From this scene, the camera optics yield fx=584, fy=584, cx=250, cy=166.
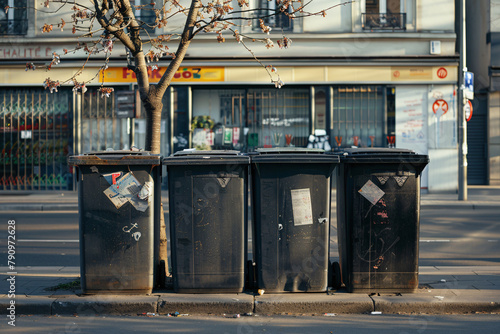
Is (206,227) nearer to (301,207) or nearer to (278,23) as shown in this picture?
(301,207)

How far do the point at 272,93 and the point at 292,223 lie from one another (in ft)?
41.6

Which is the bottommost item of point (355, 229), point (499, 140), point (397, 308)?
point (397, 308)

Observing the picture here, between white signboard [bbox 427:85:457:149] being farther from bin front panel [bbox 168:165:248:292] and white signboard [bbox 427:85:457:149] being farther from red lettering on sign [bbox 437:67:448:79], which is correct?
bin front panel [bbox 168:165:248:292]

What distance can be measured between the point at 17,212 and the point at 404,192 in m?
11.2

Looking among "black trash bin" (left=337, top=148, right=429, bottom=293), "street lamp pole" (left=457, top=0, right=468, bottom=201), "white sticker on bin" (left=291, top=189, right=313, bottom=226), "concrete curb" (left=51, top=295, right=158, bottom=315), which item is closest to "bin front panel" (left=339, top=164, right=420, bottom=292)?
"black trash bin" (left=337, top=148, right=429, bottom=293)

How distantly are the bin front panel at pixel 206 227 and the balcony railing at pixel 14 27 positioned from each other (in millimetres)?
14372

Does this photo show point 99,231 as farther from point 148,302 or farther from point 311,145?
point 311,145

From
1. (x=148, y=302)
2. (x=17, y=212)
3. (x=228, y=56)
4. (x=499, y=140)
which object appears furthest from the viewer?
(x=499, y=140)

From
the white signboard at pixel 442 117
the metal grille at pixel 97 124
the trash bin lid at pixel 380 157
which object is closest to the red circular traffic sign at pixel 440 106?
the white signboard at pixel 442 117

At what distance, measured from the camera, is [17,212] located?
Result: 47.6 feet

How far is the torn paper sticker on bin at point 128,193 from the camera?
6.01 metres

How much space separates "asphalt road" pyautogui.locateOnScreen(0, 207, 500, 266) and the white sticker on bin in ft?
8.97

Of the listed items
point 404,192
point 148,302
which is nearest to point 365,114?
point 404,192

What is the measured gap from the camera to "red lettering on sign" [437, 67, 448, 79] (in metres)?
17.9
